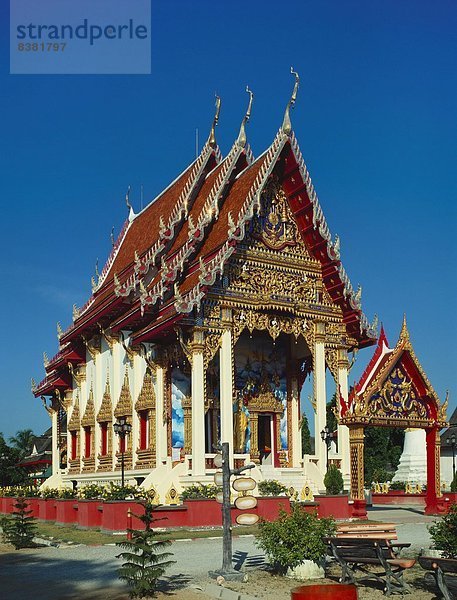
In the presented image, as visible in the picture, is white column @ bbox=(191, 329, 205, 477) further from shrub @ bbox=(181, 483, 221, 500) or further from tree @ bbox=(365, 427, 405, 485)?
tree @ bbox=(365, 427, 405, 485)

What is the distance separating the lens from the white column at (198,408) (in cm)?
2316

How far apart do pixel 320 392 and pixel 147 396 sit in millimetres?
5422

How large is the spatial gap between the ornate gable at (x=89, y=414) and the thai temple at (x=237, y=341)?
0.48 ft

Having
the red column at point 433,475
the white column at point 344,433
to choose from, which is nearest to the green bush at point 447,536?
the red column at point 433,475

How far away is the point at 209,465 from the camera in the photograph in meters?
24.4

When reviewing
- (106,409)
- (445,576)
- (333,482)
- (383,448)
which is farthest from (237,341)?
(383,448)

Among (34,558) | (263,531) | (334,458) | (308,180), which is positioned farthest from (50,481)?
(263,531)

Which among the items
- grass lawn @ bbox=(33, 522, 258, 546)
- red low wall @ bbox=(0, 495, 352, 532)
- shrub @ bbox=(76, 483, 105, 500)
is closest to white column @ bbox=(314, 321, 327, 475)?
red low wall @ bbox=(0, 495, 352, 532)

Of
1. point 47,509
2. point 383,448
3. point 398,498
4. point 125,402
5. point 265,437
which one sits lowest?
point 398,498

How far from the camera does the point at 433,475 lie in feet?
74.2

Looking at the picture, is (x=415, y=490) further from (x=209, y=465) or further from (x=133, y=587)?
(x=133, y=587)

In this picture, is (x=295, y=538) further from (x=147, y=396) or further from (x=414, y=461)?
(x=414, y=461)

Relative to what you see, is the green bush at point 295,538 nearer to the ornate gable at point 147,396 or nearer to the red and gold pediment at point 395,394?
the red and gold pediment at point 395,394

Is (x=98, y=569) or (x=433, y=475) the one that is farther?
(x=433, y=475)
